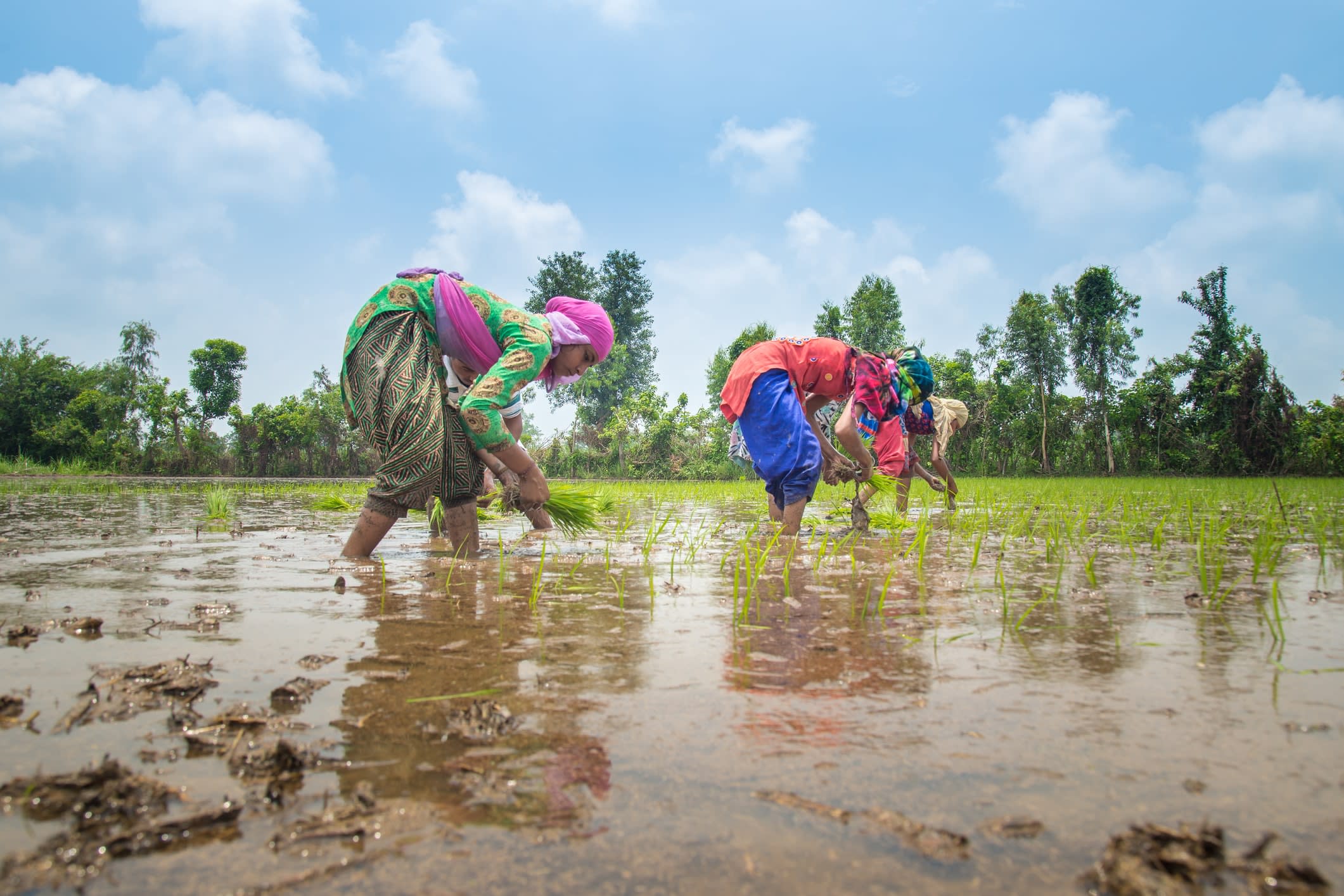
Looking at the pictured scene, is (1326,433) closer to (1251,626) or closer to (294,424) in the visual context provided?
(1251,626)

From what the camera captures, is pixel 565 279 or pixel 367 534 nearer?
pixel 367 534

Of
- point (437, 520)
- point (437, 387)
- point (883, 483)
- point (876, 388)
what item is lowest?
point (437, 520)

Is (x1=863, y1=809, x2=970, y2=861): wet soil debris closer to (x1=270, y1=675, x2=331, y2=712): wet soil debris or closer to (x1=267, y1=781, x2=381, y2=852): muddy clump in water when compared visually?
(x1=267, y1=781, x2=381, y2=852): muddy clump in water

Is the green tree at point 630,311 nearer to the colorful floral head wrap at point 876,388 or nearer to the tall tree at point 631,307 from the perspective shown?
the tall tree at point 631,307

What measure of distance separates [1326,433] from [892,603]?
21.3m

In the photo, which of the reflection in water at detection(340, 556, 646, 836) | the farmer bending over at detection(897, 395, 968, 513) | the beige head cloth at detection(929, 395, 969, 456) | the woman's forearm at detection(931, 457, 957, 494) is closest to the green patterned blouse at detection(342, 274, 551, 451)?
the reflection in water at detection(340, 556, 646, 836)

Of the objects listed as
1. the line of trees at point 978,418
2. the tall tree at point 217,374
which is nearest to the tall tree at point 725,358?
A: the line of trees at point 978,418

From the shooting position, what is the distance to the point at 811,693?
4.83 ft

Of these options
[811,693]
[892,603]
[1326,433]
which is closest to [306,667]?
[811,693]

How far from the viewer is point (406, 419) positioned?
10.9ft

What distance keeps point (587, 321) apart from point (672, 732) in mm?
2826

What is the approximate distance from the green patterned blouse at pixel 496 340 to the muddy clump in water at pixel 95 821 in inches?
89.7

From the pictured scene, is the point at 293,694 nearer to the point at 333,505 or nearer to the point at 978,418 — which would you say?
the point at 333,505

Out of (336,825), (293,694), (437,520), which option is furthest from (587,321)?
(336,825)
